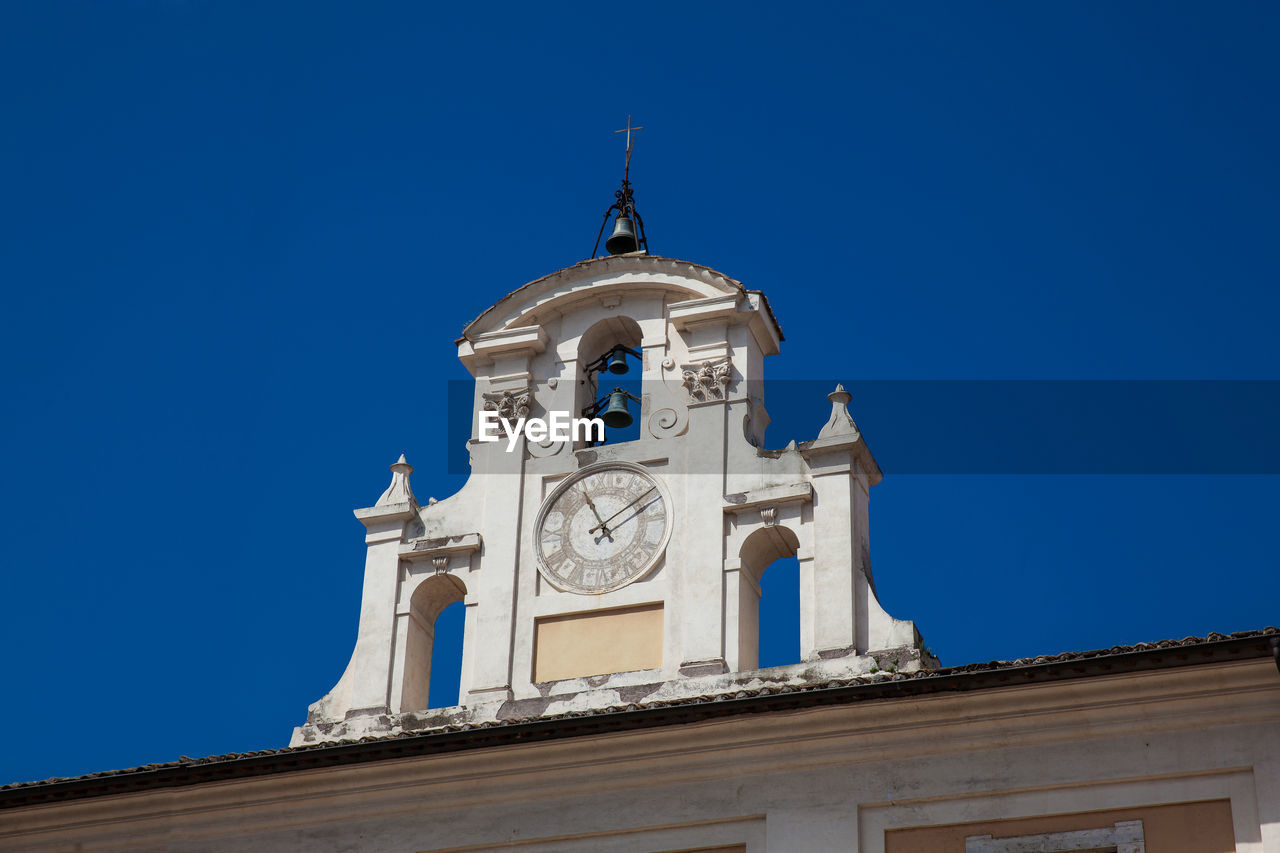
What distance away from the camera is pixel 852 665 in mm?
19391

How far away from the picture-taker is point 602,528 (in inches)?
832

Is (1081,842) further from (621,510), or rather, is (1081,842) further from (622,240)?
(622,240)

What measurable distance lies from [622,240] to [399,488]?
11.9 ft

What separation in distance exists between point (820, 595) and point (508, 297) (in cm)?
479

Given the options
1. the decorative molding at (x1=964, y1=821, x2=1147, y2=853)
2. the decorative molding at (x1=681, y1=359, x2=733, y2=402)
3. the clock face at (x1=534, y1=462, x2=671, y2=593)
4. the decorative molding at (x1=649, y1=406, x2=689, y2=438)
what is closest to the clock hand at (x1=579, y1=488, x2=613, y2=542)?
the clock face at (x1=534, y1=462, x2=671, y2=593)

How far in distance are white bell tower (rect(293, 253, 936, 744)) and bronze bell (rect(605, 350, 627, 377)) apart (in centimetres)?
16

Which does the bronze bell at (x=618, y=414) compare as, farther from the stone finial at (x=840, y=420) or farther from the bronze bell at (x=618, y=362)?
the stone finial at (x=840, y=420)

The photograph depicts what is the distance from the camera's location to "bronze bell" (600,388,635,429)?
22.2 meters

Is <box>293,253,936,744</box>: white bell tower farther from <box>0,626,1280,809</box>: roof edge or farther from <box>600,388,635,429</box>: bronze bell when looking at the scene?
<box>0,626,1280,809</box>: roof edge

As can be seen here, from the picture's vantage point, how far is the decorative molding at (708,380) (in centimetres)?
2148

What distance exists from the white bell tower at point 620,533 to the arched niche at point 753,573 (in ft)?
0.07

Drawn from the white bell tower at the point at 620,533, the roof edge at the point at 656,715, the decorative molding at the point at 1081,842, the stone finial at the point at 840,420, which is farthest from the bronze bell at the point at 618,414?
the decorative molding at the point at 1081,842

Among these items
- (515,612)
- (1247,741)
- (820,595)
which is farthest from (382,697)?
(1247,741)

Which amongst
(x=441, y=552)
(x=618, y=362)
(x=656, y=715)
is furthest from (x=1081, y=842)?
(x=618, y=362)
